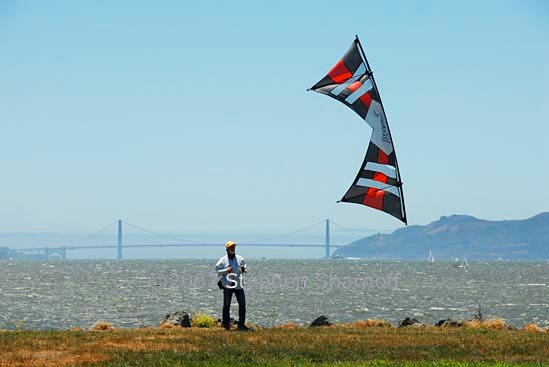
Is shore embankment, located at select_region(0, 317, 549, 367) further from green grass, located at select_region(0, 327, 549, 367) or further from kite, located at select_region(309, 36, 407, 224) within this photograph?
kite, located at select_region(309, 36, 407, 224)

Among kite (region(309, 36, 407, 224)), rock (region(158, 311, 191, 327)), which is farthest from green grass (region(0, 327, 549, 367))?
rock (region(158, 311, 191, 327))

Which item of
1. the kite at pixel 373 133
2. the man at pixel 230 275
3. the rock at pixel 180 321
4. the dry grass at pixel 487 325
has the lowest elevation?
the dry grass at pixel 487 325

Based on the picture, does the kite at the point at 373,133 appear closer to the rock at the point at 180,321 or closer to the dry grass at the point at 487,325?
the dry grass at the point at 487,325

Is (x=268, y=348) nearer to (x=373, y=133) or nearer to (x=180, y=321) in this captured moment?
(x=373, y=133)

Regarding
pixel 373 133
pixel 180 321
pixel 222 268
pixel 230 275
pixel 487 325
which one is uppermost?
pixel 373 133

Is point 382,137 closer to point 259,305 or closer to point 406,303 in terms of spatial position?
point 259,305

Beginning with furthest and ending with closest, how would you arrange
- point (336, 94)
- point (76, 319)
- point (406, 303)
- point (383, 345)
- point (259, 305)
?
point (406, 303), point (259, 305), point (76, 319), point (336, 94), point (383, 345)

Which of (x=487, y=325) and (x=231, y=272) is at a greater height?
(x=231, y=272)

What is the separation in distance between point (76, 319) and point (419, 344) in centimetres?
4285

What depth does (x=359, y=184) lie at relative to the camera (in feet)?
67.4

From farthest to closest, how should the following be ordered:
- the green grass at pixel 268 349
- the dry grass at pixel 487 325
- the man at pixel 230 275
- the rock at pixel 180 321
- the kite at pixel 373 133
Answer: the rock at pixel 180 321
the dry grass at pixel 487 325
the man at pixel 230 275
the kite at pixel 373 133
the green grass at pixel 268 349

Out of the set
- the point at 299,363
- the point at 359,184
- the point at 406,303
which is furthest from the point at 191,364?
the point at 406,303

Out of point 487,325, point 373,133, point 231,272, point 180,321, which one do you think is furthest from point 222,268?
point 487,325

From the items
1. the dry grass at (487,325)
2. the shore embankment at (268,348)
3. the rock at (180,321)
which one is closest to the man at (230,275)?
the shore embankment at (268,348)
